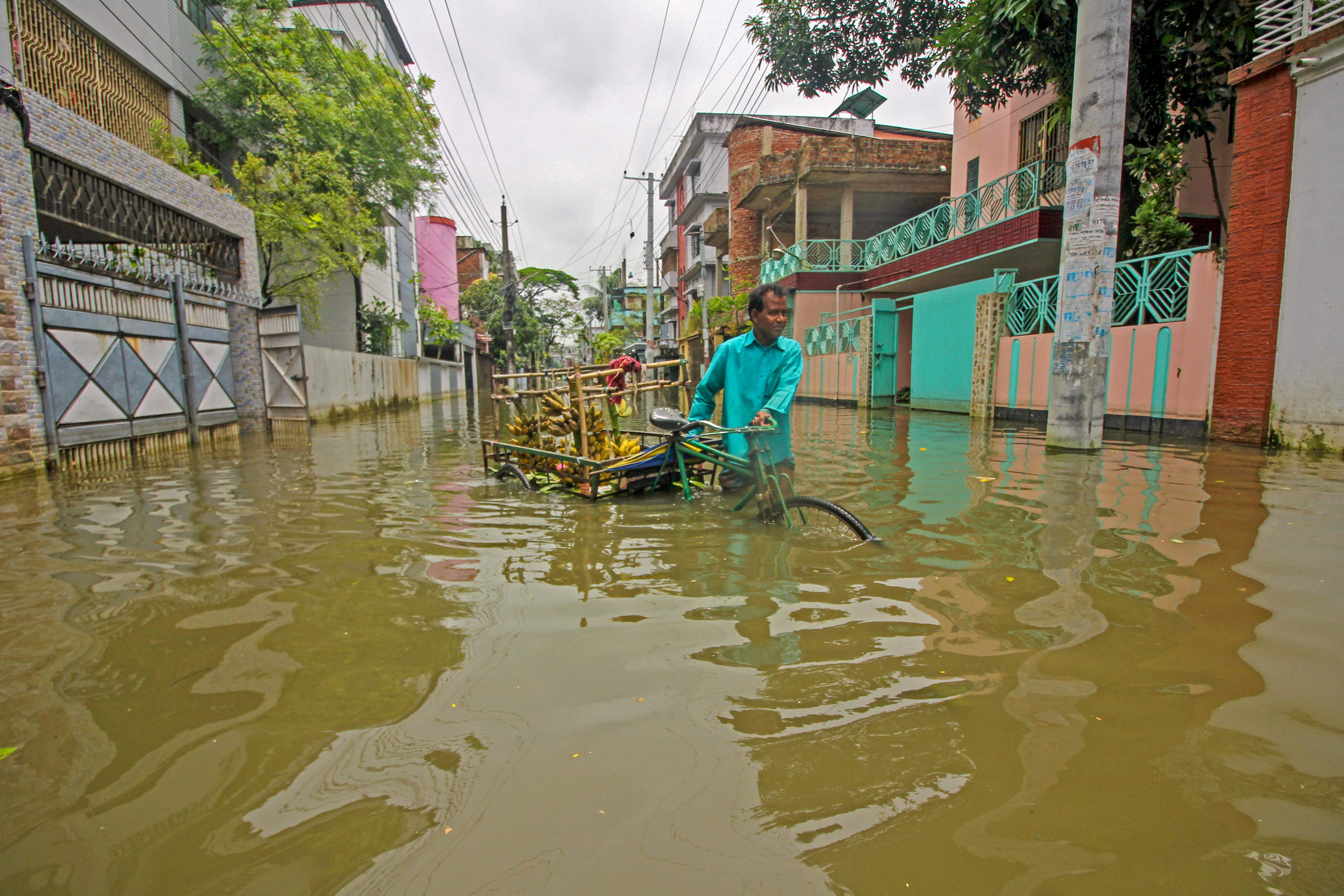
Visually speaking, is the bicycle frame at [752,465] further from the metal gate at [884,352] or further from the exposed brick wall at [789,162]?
the exposed brick wall at [789,162]

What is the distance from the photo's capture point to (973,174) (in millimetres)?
19938

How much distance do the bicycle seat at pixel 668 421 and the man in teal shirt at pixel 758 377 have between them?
27cm

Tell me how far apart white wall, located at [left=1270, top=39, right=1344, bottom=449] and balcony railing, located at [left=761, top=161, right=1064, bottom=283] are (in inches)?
42.1

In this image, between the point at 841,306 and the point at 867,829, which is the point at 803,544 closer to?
the point at 867,829

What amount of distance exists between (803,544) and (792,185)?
22740 mm

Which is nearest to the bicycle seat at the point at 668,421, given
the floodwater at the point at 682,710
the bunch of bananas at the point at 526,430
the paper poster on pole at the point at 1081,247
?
Answer: the floodwater at the point at 682,710

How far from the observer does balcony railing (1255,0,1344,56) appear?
8125 millimetres

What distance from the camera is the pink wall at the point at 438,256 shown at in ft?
131

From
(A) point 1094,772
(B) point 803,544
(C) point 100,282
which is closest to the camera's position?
(A) point 1094,772

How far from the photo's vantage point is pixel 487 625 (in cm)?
319

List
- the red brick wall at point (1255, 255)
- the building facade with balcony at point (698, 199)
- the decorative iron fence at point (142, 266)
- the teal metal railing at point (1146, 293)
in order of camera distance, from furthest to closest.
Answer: the building facade with balcony at point (698, 199), the teal metal railing at point (1146, 293), the decorative iron fence at point (142, 266), the red brick wall at point (1255, 255)

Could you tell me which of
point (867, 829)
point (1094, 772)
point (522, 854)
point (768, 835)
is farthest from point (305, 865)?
point (1094, 772)

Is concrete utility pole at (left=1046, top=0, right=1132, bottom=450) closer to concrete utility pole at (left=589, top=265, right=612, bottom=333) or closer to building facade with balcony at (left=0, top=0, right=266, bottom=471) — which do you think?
building facade with balcony at (left=0, top=0, right=266, bottom=471)

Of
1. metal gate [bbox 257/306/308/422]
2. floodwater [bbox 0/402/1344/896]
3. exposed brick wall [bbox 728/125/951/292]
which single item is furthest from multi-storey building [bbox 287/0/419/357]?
floodwater [bbox 0/402/1344/896]
